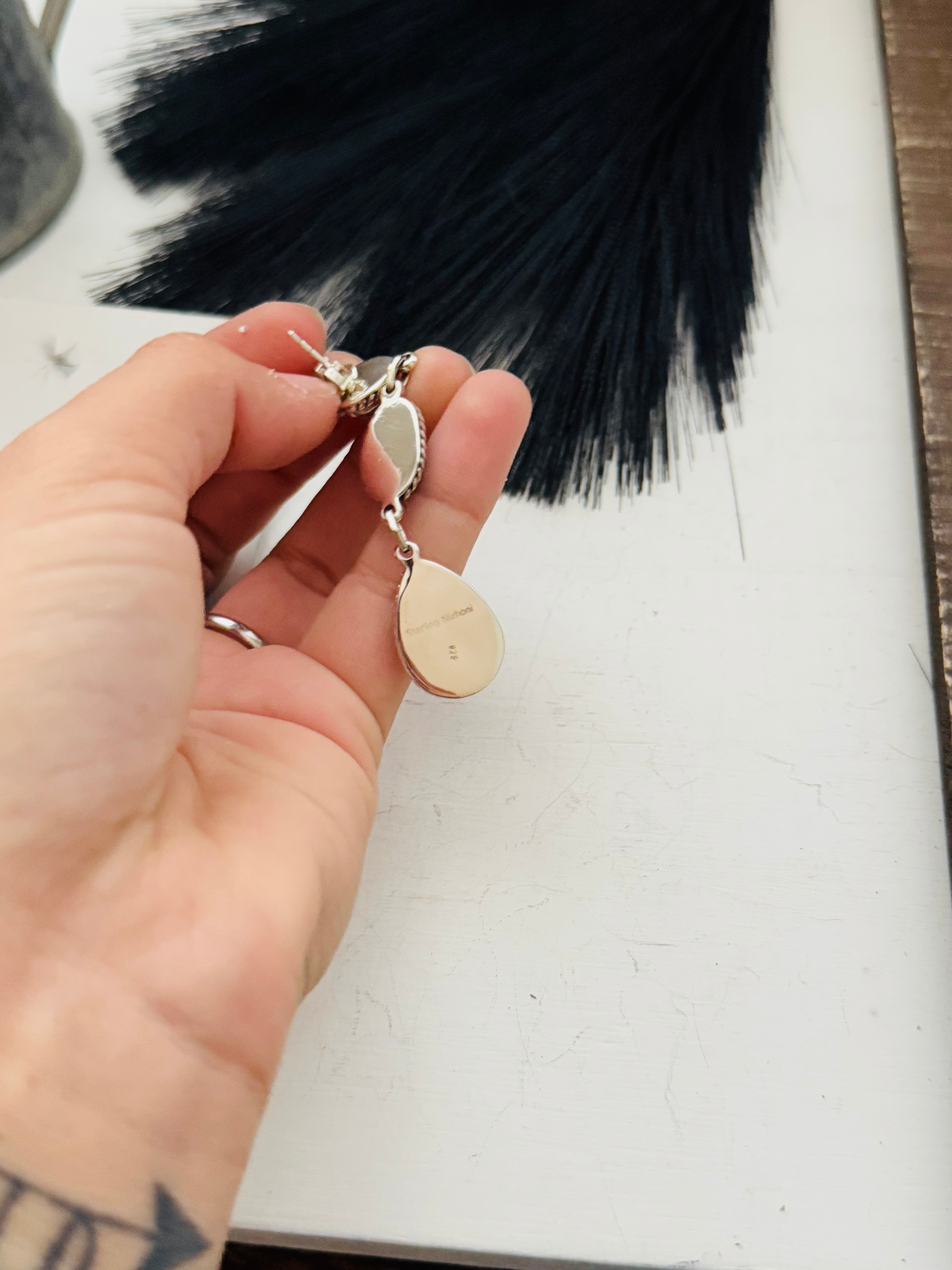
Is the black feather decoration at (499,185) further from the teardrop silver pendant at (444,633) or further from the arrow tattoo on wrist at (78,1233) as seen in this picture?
the arrow tattoo on wrist at (78,1233)

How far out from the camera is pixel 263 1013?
1.33 ft

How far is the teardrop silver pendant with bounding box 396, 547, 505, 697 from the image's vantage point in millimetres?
510

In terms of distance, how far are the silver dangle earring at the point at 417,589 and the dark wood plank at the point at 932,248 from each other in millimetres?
293

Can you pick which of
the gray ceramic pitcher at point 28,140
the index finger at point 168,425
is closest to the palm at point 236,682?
the index finger at point 168,425

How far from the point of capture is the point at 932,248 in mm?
708

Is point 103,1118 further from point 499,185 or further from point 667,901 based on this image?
point 499,185

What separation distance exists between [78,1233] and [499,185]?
0.74m

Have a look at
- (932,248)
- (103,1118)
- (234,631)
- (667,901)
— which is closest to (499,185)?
(932,248)

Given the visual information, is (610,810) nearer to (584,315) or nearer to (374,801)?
(374,801)

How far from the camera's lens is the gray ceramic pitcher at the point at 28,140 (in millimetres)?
625

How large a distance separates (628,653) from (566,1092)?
26 centimetres

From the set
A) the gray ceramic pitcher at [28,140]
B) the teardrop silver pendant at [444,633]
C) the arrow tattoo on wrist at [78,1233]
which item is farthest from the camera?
the gray ceramic pitcher at [28,140]

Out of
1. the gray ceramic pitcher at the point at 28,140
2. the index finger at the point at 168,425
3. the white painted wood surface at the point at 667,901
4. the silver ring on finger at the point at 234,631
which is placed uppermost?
the gray ceramic pitcher at the point at 28,140

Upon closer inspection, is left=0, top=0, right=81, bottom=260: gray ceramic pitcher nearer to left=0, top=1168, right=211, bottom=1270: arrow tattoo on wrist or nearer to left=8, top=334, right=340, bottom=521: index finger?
left=8, top=334, right=340, bottom=521: index finger
